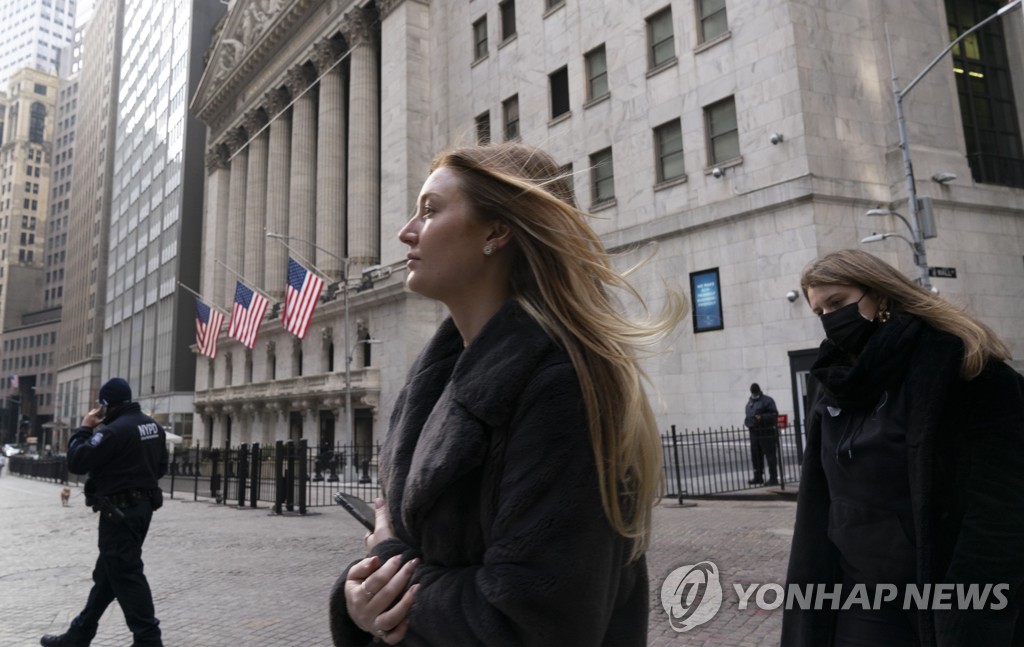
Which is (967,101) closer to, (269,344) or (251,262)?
(269,344)

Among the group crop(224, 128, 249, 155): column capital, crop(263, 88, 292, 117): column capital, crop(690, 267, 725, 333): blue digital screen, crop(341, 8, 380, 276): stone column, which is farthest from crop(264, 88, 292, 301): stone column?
crop(690, 267, 725, 333): blue digital screen

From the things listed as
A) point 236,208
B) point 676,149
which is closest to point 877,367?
point 676,149

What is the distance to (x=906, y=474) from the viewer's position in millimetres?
2426

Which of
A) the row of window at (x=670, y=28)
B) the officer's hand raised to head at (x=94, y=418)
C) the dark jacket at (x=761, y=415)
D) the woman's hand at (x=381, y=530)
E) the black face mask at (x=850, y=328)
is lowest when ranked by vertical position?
the woman's hand at (x=381, y=530)

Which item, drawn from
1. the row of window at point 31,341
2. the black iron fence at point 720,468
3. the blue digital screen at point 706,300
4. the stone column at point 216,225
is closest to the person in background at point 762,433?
the black iron fence at point 720,468

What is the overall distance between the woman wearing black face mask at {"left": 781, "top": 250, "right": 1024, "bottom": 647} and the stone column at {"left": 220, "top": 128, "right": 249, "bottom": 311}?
185 ft

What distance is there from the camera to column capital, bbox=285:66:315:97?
46688mm

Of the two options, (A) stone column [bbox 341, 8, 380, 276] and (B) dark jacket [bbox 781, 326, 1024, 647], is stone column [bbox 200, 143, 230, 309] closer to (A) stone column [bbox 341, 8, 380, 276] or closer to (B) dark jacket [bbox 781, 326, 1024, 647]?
(A) stone column [bbox 341, 8, 380, 276]

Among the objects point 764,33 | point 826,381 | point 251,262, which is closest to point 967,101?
point 764,33

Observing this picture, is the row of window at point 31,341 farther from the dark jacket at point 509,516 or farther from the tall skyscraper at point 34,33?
the dark jacket at point 509,516

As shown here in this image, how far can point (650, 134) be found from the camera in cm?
2439

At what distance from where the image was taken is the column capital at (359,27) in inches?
1590

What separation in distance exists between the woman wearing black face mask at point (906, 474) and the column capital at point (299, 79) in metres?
49.3

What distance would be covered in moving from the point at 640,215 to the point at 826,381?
22409 millimetres
